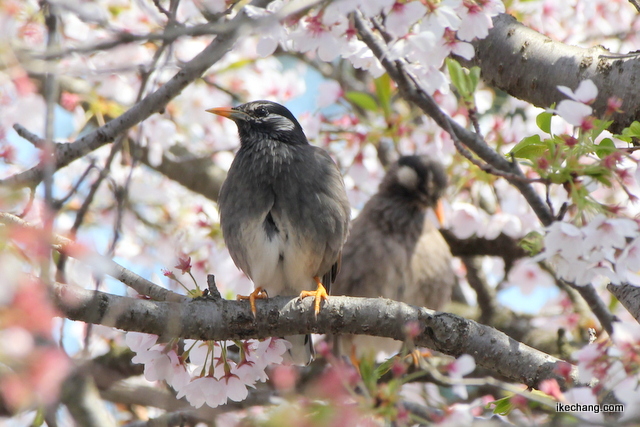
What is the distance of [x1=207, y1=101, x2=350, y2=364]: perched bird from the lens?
3461 mm

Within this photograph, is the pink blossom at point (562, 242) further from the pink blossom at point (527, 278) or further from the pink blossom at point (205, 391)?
the pink blossom at point (527, 278)

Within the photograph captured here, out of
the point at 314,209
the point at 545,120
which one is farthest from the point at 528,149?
the point at 314,209

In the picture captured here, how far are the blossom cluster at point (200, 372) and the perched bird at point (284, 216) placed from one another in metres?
0.60

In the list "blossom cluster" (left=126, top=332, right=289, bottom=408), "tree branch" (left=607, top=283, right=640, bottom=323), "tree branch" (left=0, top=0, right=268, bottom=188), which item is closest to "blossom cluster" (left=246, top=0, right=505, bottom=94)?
"tree branch" (left=0, top=0, right=268, bottom=188)

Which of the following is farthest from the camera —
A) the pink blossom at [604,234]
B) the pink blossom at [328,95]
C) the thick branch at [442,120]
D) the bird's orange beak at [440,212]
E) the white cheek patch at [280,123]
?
the bird's orange beak at [440,212]

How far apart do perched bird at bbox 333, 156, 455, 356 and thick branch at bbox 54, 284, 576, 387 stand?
189 cm

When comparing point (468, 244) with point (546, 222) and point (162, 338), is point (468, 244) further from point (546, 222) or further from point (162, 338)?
point (162, 338)

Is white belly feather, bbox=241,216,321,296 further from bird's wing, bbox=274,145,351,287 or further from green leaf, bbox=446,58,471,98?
green leaf, bbox=446,58,471,98

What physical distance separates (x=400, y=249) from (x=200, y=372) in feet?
7.48

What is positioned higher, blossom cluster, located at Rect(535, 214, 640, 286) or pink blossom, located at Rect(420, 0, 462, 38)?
pink blossom, located at Rect(420, 0, 462, 38)

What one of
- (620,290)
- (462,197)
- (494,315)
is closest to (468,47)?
(620,290)

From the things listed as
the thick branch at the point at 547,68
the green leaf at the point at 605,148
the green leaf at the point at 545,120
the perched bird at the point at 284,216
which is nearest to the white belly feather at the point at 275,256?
the perched bird at the point at 284,216

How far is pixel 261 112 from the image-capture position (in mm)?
4113

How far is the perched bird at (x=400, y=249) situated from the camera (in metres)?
4.66
